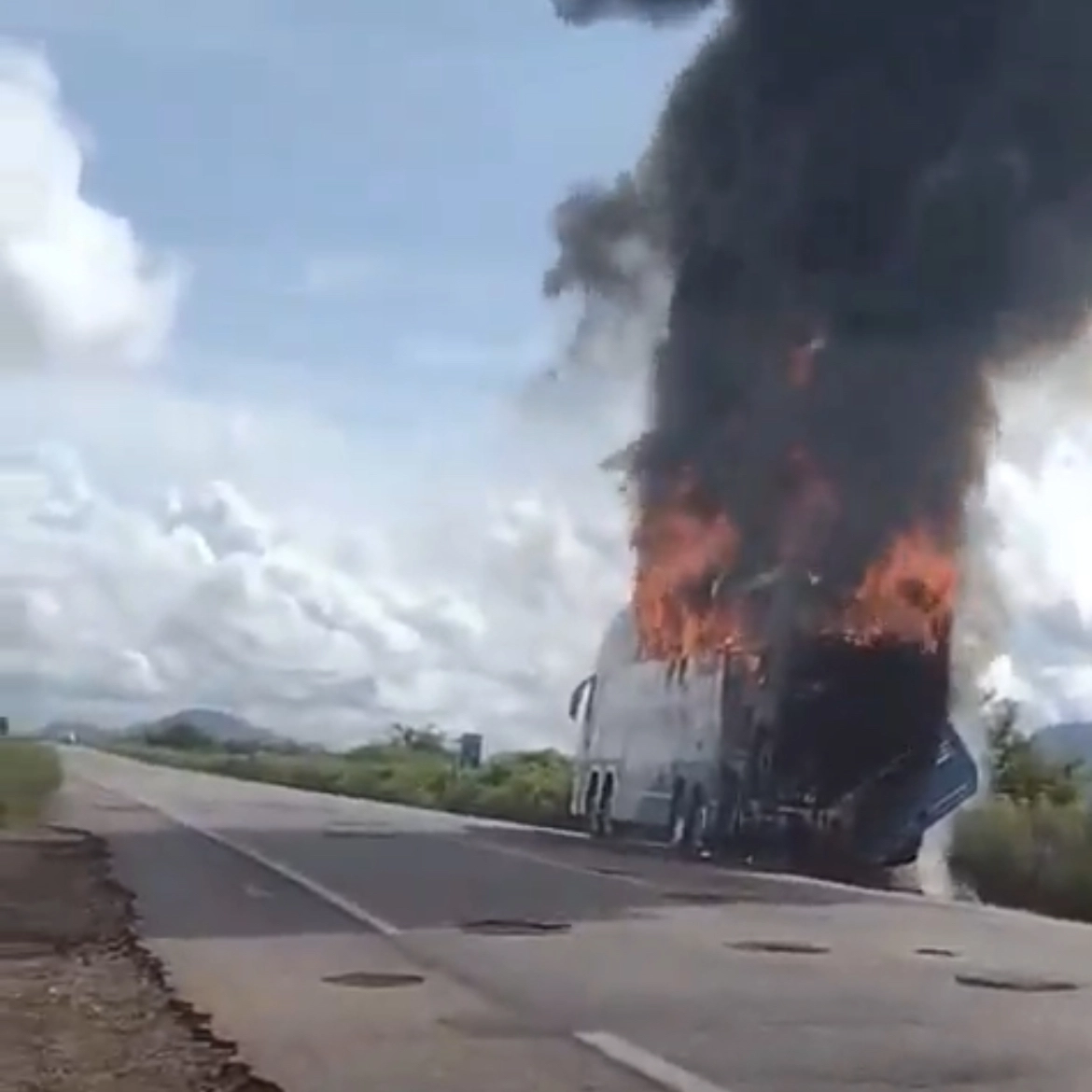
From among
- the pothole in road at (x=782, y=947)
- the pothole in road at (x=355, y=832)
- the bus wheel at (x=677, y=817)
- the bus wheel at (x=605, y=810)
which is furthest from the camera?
the bus wheel at (x=605, y=810)

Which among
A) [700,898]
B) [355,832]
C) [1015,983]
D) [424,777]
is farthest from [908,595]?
[424,777]

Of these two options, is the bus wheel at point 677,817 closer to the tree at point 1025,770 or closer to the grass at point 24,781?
the tree at point 1025,770

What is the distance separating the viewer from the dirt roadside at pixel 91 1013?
12.5 meters

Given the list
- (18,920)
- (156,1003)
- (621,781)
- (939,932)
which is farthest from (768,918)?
(621,781)

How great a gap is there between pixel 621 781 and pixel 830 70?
44.2 feet

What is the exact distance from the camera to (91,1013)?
15.5 meters

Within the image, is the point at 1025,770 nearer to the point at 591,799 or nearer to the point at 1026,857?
the point at 591,799

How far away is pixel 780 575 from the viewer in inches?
1334

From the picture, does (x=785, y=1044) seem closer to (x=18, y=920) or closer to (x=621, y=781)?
(x=18, y=920)

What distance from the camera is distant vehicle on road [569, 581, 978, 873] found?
32.8 metres

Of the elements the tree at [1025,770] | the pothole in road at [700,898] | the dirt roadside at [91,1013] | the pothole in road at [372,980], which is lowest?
the dirt roadside at [91,1013]

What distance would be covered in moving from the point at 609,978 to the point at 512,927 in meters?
4.83

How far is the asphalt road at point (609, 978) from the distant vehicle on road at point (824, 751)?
66.5 inches

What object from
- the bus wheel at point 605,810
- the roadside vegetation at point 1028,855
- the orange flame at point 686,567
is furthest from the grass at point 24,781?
the roadside vegetation at point 1028,855
